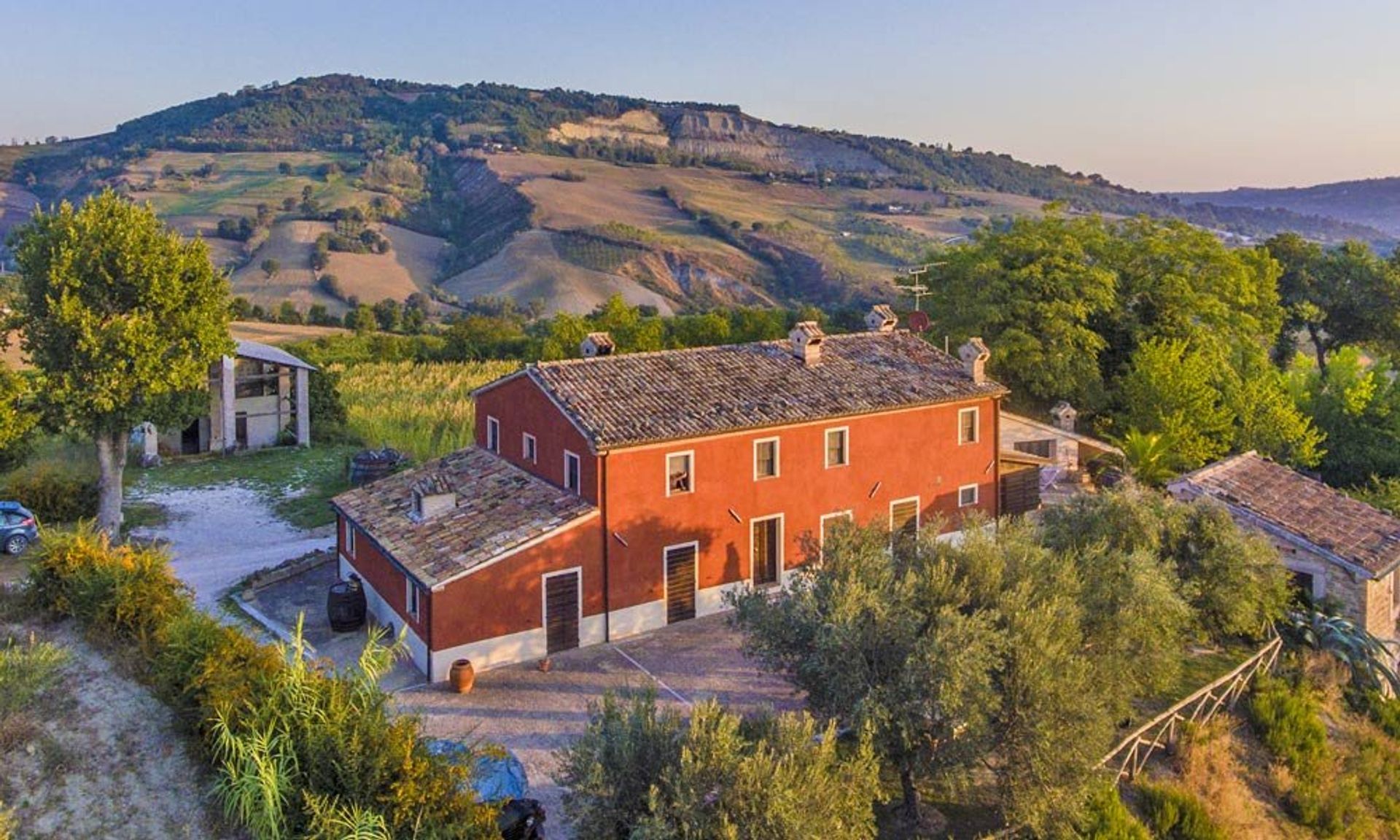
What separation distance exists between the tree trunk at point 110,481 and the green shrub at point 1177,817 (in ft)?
89.2

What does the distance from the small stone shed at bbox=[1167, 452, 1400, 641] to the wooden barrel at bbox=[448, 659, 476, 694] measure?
20295 millimetres

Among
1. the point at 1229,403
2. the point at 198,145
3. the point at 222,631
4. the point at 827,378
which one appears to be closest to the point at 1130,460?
the point at 1229,403

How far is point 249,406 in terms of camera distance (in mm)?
41125

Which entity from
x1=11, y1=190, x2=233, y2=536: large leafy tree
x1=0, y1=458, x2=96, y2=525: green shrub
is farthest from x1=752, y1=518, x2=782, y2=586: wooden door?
x1=0, y1=458, x2=96, y2=525: green shrub

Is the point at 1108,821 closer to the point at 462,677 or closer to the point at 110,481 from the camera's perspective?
the point at 462,677

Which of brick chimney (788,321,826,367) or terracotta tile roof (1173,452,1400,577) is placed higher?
brick chimney (788,321,826,367)

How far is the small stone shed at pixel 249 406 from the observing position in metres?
40.2

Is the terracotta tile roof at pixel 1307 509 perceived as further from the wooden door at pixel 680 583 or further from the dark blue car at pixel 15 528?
the dark blue car at pixel 15 528

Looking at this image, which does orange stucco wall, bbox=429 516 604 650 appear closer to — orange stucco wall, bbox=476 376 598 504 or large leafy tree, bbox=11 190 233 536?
orange stucco wall, bbox=476 376 598 504

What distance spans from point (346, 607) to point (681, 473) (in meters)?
8.22

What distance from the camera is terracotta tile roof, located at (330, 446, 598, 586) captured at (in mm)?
19578

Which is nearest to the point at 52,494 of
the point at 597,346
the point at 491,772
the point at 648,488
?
the point at 597,346

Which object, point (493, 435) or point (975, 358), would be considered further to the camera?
point (975, 358)

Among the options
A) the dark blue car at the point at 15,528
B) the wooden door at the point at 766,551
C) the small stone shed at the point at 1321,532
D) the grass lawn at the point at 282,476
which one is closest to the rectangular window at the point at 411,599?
the wooden door at the point at 766,551
